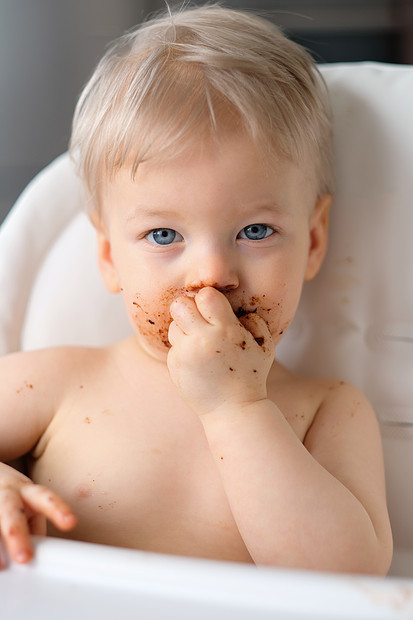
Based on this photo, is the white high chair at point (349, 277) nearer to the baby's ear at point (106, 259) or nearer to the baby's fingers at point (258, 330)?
the baby's ear at point (106, 259)

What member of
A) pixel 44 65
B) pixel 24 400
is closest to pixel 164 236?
pixel 24 400

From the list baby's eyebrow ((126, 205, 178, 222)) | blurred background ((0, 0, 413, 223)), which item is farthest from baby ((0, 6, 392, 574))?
blurred background ((0, 0, 413, 223))

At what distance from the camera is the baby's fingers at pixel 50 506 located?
61cm

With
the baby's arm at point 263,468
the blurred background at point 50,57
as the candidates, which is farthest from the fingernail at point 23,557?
the blurred background at point 50,57

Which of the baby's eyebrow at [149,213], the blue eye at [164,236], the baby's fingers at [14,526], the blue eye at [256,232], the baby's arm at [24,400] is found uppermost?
the baby's eyebrow at [149,213]

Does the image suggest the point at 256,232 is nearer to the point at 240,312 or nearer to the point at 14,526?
the point at 240,312

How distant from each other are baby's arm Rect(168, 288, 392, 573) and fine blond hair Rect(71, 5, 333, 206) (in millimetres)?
178

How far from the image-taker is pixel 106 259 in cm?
95

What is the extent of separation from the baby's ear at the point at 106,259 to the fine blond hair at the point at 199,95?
0.16 ft

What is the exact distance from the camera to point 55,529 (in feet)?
2.64

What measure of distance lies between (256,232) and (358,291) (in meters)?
0.23

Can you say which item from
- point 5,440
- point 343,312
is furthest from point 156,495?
point 343,312

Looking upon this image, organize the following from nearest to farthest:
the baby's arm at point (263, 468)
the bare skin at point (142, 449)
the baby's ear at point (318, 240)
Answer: the baby's arm at point (263, 468) < the bare skin at point (142, 449) < the baby's ear at point (318, 240)

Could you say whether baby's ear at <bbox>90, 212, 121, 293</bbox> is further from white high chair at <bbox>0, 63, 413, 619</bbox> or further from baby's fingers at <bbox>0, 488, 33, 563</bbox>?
baby's fingers at <bbox>0, 488, 33, 563</bbox>
